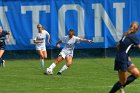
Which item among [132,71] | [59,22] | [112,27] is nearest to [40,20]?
[59,22]

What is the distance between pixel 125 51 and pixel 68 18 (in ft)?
55.1

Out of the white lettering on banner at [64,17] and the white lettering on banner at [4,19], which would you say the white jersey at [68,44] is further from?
the white lettering on banner at [4,19]

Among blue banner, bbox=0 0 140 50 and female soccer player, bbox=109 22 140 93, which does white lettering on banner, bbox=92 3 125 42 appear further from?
female soccer player, bbox=109 22 140 93

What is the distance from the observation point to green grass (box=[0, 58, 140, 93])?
1631cm

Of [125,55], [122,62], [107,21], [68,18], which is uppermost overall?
[125,55]

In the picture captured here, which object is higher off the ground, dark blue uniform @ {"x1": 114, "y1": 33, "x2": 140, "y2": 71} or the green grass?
dark blue uniform @ {"x1": 114, "y1": 33, "x2": 140, "y2": 71}

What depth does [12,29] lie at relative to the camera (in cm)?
3078

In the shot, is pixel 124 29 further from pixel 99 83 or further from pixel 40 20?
pixel 99 83

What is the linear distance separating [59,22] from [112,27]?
3052 millimetres

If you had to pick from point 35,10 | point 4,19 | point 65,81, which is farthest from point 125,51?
point 4,19

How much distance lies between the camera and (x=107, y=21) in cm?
3097

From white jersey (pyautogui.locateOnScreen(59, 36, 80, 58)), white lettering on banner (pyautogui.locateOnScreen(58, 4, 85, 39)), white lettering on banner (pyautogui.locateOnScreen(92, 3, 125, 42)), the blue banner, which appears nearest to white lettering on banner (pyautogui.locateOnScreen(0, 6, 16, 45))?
the blue banner

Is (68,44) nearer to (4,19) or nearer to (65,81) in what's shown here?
(65,81)

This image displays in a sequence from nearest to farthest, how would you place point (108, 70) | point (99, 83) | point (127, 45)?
point (127, 45)
point (99, 83)
point (108, 70)
